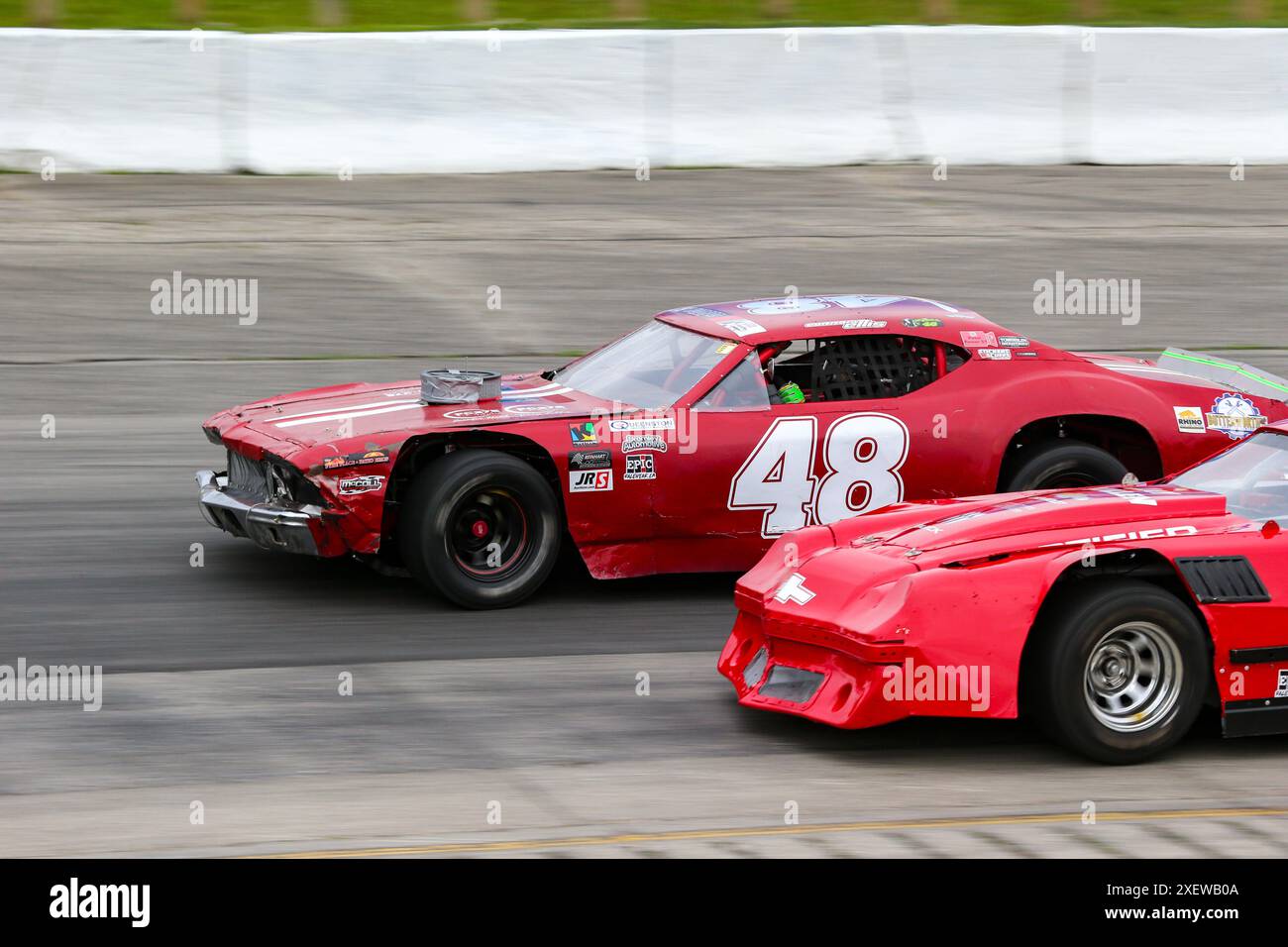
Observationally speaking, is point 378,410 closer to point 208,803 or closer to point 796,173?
point 208,803

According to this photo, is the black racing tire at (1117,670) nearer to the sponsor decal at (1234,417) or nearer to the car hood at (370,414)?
the car hood at (370,414)

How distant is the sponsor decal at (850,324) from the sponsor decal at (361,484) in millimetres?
2259

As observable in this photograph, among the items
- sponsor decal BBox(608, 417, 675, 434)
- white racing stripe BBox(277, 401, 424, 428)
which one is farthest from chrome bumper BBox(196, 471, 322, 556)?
sponsor decal BBox(608, 417, 675, 434)

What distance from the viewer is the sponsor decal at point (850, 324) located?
29.1 feet

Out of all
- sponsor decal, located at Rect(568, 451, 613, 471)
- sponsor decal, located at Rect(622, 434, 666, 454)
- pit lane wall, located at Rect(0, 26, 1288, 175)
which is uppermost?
pit lane wall, located at Rect(0, 26, 1288, 175)

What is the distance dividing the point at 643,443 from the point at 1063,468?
2173 mm

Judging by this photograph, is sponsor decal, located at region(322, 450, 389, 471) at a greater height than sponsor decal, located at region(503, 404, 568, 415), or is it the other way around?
sponsor decal, located at region(503, 404, 568, 415)

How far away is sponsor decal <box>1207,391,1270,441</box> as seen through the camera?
9.28m

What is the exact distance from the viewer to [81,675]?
23.8 feet

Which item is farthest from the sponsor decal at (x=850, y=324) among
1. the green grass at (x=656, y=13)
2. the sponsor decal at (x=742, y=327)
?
the green grass at (x=656, y=13)

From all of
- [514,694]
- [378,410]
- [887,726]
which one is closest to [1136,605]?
[887,726]

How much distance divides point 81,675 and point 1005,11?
620 inches

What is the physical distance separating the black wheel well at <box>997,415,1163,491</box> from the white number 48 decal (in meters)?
0.69

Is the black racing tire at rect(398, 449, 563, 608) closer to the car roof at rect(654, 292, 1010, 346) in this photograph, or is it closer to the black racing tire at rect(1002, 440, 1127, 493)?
the car roof at rect(654, 292, 1010, 346)
